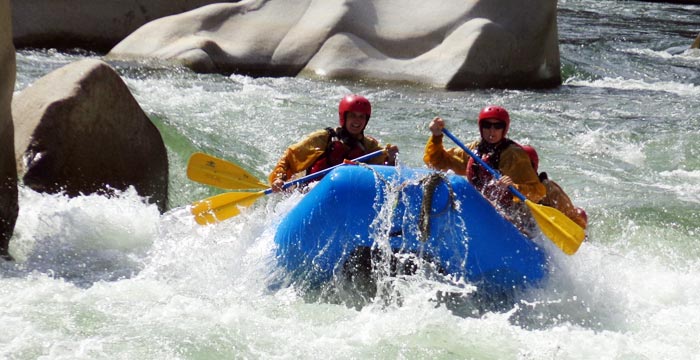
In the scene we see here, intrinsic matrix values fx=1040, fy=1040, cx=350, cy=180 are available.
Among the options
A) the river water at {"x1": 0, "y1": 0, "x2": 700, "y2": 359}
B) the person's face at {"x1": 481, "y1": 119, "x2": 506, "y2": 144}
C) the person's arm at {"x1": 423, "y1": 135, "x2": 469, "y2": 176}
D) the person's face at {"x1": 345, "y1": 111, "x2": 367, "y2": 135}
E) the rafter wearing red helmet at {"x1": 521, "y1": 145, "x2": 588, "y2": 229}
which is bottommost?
the river water at {"x1": 0, "y1": 0, "x2": 700, "y2": 359}

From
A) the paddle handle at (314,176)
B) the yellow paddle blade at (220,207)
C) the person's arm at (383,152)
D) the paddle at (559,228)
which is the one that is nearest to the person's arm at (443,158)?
the person's arm at (383,152)

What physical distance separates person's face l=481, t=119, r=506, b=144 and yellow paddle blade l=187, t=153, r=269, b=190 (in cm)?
130

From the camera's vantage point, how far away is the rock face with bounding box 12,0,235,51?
13.6 m

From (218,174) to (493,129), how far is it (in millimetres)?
1597

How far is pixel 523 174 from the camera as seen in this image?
559cm

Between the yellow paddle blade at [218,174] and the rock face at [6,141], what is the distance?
3.24ft

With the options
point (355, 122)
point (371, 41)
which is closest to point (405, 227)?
point (355, 122)

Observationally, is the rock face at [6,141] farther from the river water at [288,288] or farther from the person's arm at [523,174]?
the person's arm at [523,174]

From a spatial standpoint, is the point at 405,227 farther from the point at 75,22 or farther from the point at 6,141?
the point at 75,22

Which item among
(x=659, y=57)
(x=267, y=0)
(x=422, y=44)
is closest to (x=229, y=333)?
(x=422, y=44)

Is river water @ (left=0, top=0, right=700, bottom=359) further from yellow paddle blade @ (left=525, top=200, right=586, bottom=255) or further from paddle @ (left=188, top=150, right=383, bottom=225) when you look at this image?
yellow paddle blade @ (left=525, top=200, right=586, bottom=255)

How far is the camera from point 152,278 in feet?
17.4

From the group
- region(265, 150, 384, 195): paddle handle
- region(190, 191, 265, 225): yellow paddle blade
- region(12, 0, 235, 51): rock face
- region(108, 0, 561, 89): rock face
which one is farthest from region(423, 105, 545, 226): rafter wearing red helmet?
region(12, 0, 235, 51): rock face

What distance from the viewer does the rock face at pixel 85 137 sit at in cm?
597
